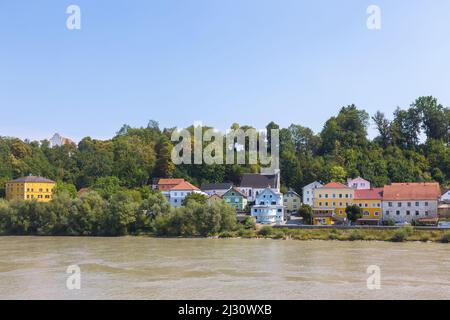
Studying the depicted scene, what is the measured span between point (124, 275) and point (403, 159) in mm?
45727

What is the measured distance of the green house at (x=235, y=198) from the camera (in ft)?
181

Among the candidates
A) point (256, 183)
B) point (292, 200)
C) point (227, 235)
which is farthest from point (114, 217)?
point (292, 200)

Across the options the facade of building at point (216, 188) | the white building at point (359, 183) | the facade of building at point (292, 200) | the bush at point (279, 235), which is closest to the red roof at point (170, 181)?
the facade of building at point (216, 188)

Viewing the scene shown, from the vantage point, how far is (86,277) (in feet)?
74.5

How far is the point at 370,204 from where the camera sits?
4791 centimetres

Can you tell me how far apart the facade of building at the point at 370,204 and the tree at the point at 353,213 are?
2.09 m

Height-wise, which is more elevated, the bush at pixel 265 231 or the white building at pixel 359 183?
the white building at pixel 359 183

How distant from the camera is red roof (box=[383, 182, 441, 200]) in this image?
46.0 meters

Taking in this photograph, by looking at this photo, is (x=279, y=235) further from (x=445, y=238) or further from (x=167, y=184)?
(x=167, y=184)

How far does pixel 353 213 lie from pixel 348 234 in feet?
19.8

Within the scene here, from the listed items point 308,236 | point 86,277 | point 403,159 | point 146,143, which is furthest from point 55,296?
point 146,143

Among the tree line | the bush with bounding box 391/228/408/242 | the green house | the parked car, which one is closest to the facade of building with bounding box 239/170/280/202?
the green house

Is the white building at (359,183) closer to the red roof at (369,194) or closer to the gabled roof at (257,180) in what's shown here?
the red roof at (369,194)
